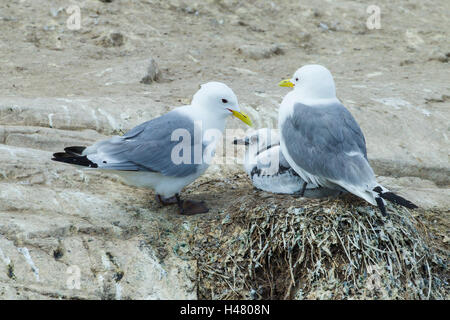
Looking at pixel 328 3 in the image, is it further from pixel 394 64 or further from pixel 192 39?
pixel 192 39

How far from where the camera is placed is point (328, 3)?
10.4 m

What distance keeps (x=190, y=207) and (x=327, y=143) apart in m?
1.17

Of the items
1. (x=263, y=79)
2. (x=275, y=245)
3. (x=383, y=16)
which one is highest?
(x=383, y=16)

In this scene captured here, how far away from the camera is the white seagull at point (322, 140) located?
398cm

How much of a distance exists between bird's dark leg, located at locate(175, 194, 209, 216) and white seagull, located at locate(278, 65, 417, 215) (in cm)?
77

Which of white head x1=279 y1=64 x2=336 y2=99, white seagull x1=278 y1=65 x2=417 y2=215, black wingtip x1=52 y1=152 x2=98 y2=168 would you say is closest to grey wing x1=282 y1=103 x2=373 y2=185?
white seagull x1=278 y1=65 x2=417 y2=215

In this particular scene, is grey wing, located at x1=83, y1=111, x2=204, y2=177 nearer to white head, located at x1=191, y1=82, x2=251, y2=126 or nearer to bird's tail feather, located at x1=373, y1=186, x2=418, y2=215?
white head, located at x1=191, y1=82, x2=251, y2=126

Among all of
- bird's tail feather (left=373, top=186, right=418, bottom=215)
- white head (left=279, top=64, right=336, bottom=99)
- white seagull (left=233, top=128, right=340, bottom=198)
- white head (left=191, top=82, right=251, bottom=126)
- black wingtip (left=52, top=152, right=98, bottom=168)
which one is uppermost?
white head (left=279, top=64, right=336, bottom=99)

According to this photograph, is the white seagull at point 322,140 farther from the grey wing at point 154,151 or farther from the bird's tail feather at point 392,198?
the grey wing at point 154,151

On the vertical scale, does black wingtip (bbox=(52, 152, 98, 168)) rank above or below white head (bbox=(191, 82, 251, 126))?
below

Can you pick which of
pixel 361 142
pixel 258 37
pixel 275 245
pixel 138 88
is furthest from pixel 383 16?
pixel 275 245

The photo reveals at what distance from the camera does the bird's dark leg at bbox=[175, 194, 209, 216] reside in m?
4.36

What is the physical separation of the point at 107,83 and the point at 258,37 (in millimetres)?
3341

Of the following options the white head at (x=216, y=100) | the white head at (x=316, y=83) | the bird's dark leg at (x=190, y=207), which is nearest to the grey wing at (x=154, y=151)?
the white head at (x=216, y=100)
